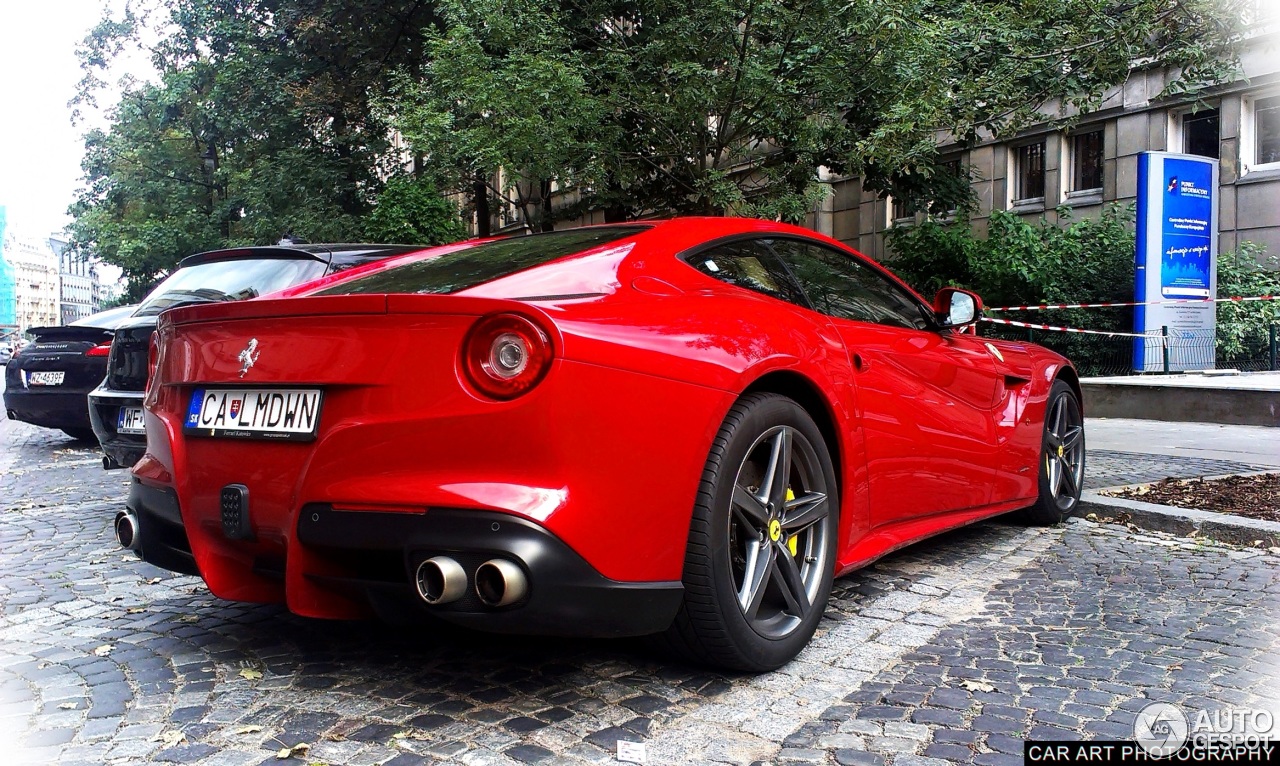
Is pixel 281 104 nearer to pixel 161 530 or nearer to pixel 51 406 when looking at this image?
pixel 51 406

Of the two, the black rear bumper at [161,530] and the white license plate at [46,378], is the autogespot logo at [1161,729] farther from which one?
the white license plate at [46,378]

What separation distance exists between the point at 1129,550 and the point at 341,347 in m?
4.00

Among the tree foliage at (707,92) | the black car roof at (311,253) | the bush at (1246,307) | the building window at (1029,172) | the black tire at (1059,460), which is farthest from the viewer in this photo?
the building window at (1029,172)

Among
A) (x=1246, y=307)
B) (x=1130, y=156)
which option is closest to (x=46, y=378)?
(x=1246, y=307)

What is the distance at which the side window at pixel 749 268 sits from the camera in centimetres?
342

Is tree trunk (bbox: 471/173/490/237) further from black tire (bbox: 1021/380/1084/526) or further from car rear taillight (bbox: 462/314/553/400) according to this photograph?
car rear taillight (bbox: 462/314/553/400)

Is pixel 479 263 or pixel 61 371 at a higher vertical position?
pixel 479 263

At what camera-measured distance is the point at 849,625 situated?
3.71 meters

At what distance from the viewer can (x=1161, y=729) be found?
2686mm

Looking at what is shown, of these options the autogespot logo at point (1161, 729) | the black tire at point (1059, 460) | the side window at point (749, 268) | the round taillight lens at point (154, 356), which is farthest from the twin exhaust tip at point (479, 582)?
the black tire at point (1059, 460)

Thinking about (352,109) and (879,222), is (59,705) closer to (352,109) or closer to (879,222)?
(352,109)

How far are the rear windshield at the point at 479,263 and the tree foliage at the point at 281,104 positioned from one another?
41.3 feet

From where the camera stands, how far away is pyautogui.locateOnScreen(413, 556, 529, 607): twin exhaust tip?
2455mm

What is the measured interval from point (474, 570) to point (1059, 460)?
412 cm
